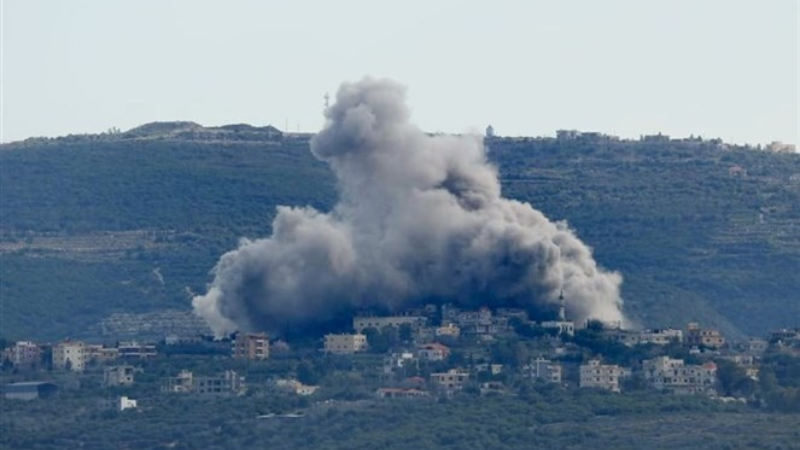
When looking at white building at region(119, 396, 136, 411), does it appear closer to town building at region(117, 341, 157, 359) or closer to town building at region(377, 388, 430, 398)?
town building at region(377, 388, 430, 398)

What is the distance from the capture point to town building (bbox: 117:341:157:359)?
14688 centimetres

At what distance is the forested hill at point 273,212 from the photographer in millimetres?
161500

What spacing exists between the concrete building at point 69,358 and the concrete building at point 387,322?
792cm

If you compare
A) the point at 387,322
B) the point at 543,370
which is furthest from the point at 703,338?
the point at 387,322

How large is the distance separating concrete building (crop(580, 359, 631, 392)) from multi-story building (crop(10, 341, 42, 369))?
691 inches

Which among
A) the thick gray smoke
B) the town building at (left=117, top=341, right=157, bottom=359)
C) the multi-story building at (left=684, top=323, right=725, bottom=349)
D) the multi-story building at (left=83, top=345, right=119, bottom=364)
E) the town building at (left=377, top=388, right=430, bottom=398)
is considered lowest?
the multi-story building at (left=83, top=345, right=119, bottom=364)

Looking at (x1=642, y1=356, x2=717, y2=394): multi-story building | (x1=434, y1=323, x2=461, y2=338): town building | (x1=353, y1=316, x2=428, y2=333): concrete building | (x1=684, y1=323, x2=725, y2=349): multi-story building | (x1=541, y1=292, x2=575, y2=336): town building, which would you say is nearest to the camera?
(x1=642, y1=356, x2=717, y2=394): multi-story building

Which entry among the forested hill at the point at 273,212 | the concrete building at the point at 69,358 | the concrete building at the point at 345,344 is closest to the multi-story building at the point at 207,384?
the concrete building at the point at 345,344

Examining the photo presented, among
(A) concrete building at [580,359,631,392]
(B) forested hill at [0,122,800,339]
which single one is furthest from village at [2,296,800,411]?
(B) forested hill at [0,122,800,339]

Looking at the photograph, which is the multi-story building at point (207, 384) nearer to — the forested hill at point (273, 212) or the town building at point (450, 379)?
the town building at point (450, 379)

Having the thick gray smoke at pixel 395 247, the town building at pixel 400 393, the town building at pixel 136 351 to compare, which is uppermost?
the thick gray smoke at pixel 395 247

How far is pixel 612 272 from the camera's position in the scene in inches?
6280

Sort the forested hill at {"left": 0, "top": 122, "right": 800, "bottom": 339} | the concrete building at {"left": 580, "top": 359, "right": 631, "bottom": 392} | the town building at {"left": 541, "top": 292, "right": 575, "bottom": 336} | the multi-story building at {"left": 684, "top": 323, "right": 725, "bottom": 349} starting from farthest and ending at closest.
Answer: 1. the forested hill at {"left": 0, "top": 122, "right": 800, "bottom": 339}
2. the multi-story building at {"left": 684, "top": 323, "right": 725, "bottom": 349}
3. the town building at {"left": 541, "top": 292, "right": 575, "bottom": 336}
4. the concrete building at {"left": 580, "top": 359, "right": 631, "bottom": 392}

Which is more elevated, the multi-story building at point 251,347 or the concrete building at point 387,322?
the concrete building at point 387,322
